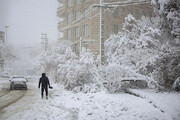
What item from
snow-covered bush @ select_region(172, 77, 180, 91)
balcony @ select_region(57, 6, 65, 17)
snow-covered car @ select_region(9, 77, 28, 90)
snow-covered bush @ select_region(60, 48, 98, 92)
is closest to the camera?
snow-covered bush @ select_region(172, 77, 180, 91)

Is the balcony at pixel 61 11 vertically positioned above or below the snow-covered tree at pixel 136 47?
above

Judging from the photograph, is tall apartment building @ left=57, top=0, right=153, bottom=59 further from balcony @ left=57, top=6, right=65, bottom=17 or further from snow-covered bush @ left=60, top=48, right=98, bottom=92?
snow-covered bush @ left=60, top=48, right=98, bottom=92

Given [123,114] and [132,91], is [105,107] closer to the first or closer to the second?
[123,114]

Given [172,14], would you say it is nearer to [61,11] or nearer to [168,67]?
[168,67]

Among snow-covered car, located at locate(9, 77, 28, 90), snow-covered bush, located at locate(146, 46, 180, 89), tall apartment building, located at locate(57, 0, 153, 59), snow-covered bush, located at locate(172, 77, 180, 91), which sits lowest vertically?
snow-covered car, located at locate(9, 77, 28, 90)

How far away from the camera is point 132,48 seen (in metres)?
16.2

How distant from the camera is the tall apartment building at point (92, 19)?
3238 centimetres

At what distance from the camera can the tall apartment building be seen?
32375 millimetres

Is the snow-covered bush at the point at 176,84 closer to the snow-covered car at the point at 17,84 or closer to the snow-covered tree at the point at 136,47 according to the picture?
the snow-covered tree at the point at 136,47

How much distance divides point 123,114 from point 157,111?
4.30ft

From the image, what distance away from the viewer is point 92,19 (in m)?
32.6

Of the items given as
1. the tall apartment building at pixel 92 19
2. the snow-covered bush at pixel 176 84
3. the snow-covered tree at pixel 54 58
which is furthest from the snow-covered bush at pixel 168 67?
the tall apartment building at pixel 92 19

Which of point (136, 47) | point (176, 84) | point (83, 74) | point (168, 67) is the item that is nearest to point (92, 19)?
point (136, 47)

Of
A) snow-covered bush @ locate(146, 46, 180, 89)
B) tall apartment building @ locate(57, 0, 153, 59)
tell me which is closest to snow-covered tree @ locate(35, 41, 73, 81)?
tall apartment building @ locate(57, 0, 153, 59)
